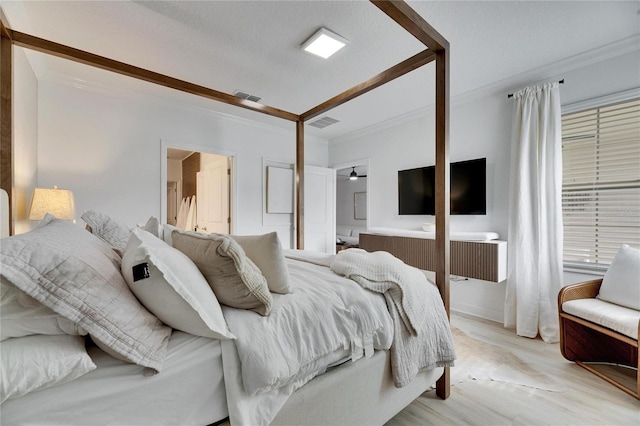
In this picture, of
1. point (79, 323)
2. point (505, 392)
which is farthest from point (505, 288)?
point (79, 323)

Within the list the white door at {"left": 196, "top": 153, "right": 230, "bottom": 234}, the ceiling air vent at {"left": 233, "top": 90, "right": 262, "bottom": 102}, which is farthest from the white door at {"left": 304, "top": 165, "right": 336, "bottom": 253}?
the ceiling air vent at {"left": 233, "top": 90, "right": 262, "bottom": 102}

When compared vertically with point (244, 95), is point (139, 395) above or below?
below

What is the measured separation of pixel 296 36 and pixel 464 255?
256cm

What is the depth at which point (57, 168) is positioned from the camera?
2824 millimetres

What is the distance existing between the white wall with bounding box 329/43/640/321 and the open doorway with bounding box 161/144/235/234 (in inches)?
84.4

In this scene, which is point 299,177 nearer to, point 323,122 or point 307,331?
point 323,122

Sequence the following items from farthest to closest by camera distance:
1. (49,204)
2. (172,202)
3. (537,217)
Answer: (172,202)
(537,217)
(49,204)

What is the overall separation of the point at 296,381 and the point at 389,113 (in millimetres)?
3609

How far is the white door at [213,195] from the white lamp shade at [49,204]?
6.28 ft

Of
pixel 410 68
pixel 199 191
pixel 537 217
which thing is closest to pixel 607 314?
pixel 537 217

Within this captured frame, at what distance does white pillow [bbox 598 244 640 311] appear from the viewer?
2.00 metres

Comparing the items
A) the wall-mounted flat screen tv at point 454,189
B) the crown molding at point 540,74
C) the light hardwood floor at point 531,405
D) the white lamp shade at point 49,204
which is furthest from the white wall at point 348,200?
the white lamp shade at point 49,204

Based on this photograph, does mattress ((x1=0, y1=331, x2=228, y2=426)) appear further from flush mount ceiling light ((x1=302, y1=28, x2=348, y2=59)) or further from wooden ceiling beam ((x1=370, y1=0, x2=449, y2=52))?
flush mount ceiling light ((x1=302, y1=28, x2=348, y2=59))

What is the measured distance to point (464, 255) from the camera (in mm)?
2924
